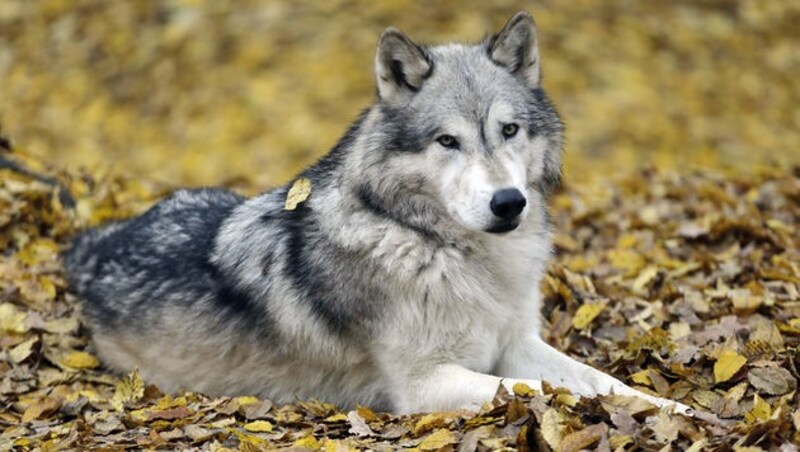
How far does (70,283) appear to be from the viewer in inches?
290

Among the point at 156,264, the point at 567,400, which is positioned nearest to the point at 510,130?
the point at 567,400

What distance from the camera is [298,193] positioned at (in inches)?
231

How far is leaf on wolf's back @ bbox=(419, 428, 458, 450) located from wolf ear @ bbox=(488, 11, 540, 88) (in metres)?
2.11

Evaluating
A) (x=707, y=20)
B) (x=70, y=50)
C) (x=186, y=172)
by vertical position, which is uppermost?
(x=707, y=20)

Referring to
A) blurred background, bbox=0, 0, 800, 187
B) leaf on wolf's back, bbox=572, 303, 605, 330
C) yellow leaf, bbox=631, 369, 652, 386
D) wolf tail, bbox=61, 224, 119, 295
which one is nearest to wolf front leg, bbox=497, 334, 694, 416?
yellow leaf, bbox=631, 369, 652, 386

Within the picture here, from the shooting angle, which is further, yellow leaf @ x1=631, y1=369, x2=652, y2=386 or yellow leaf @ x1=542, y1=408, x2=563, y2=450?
yellow leaf @ x1=631, y1=369, x2=652, y2=386

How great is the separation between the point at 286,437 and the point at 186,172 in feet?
30.5

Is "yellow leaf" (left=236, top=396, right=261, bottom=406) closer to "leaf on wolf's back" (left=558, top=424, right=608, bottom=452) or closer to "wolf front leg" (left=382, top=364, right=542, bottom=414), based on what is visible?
"wolf front leg" (left=382, top=364, right=542, bottom=414)

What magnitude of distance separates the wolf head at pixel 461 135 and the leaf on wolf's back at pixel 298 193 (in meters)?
0.43

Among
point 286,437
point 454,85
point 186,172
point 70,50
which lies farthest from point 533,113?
point 70,50

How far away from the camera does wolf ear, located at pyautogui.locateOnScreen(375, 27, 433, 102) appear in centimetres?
552

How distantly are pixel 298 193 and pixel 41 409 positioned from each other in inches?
75.6

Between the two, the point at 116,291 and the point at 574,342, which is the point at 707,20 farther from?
the point at 116,291

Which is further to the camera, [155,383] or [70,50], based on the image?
[70,50]
